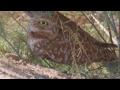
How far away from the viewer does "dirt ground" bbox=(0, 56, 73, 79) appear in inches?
88.3

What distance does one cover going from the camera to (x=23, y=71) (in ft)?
7.43

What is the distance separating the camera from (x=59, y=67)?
7.68 feet

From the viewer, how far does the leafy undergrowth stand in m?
2.30

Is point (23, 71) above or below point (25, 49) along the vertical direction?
below

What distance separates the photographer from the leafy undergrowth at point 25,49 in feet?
7.55

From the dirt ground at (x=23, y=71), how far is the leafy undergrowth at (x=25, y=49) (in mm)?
30

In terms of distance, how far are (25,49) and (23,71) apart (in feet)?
0.40

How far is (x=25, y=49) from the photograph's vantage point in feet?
7.69

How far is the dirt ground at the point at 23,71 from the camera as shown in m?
2.24

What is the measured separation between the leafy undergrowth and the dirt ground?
0.03m
